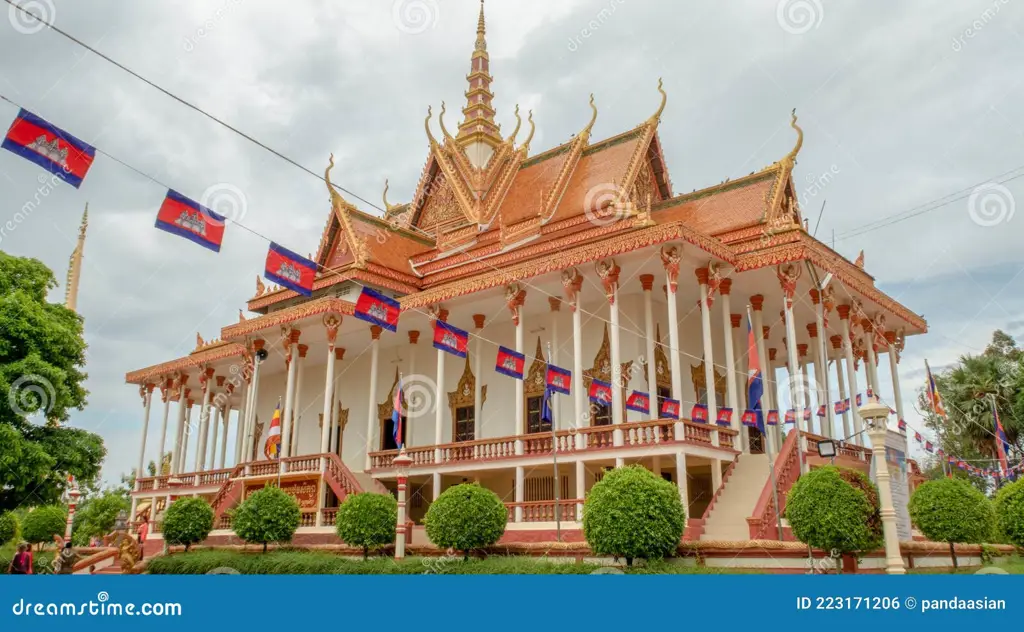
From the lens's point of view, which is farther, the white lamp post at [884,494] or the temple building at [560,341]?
the temple building at [560,341]

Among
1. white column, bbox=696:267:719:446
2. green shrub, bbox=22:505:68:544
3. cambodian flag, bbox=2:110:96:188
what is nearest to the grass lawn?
white column, bbox=696:267:719:446

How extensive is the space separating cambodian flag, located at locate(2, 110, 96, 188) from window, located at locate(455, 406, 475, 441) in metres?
14.4

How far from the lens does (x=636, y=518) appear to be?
13055 millimetres

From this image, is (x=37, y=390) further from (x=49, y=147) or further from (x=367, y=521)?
(x=49, y=147)

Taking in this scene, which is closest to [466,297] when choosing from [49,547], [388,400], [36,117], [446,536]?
[388,400]

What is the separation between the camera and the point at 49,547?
3164 centimetres

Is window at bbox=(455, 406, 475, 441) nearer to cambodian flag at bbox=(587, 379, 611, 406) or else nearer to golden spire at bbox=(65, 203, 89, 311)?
cambodian flag at bbox=(587, 379, 611, 406)

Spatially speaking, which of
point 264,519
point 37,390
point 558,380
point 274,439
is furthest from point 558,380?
point 37,390

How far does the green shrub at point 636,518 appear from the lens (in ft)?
42.8

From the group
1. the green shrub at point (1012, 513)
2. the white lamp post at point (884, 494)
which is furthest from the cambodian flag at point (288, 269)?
the green shrub at point (1012, 513)

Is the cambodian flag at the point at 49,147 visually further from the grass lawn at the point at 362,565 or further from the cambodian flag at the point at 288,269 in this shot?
the grass lawn at the point at 362,565

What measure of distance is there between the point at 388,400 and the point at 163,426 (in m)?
11.2

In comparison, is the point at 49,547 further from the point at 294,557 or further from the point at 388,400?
the point at 294,557

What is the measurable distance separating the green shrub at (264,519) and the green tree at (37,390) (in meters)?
6.88
